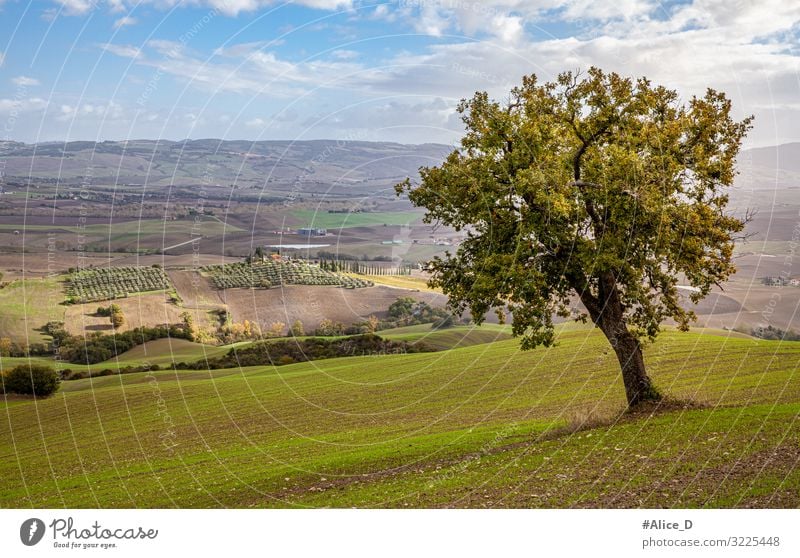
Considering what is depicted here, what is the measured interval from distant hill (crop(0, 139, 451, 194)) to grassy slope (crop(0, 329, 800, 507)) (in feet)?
42.5

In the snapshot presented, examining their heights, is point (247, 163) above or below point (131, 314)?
above

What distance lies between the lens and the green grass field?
51.7 m

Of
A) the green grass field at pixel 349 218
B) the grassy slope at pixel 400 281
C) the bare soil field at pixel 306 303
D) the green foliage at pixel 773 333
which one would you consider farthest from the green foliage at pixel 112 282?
the green foliage at pixel 773 333

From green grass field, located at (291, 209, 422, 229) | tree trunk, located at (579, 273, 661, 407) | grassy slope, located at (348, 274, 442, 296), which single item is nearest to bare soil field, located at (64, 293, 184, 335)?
green grass field, located at (291, 209, 422, 229)

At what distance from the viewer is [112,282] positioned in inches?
2510

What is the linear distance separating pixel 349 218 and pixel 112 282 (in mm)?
23952

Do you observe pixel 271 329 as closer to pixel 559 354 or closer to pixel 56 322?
pixel 56 322

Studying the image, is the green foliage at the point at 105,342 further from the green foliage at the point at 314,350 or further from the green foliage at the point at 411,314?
the green foliage at the point at 411,314

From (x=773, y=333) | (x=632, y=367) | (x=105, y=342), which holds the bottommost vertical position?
(x=773, y=333)

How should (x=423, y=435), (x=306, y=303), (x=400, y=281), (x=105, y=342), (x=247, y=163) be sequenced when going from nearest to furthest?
(x=423, y=435) → (x=247, y=163) → (x=400, y=281) → (x=105, y=342) → (x=306, y=303)

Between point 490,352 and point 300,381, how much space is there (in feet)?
51.3

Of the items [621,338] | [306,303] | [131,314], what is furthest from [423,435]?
[131,314]

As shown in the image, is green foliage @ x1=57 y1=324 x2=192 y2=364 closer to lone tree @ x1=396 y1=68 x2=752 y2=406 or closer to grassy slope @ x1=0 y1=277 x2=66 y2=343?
grassy slope @ x1=0 y1=277 x2=66 y2=343

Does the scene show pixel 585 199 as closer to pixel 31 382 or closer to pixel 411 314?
pixel 411 314
